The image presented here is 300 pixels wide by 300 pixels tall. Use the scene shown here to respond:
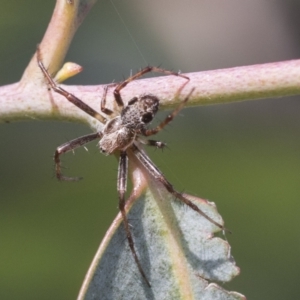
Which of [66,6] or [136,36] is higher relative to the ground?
[136,36]

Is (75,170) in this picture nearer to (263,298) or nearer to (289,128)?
(263,298)

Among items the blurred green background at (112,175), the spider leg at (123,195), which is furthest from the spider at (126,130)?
the blurred green background at (112,175)

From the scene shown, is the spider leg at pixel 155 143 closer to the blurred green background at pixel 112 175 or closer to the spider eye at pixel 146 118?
the spider eye at pixel 146 118

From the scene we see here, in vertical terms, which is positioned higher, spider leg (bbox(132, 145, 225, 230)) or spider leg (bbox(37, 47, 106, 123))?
spider leg (bbox(37, 47, 106, 123))

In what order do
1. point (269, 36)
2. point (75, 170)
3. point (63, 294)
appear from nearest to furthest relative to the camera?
point (63, 294)
point (75, 170)
point (269, 36)

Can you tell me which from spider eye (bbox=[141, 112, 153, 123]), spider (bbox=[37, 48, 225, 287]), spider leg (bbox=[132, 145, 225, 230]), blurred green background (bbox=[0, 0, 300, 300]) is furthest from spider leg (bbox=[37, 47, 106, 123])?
blurred green background (bbox=[0, 0, 300, 300])

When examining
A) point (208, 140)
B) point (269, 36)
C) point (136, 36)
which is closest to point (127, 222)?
point (208, 140)

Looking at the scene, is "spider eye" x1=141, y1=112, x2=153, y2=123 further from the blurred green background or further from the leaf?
the blurred green background
